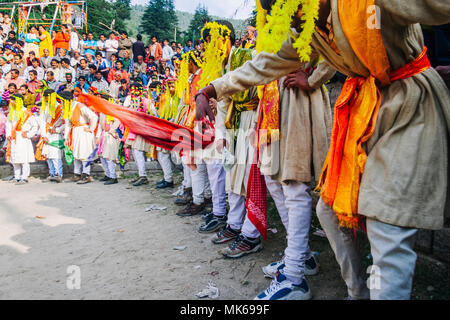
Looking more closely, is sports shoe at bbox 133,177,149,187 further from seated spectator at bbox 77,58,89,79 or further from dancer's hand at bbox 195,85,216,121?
seated spectator at bbox 77,58,89,79

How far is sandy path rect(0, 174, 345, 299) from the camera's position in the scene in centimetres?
237

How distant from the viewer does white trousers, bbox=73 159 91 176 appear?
7.61 metres

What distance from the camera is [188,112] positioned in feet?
15.3

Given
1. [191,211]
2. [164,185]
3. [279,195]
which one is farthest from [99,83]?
[279,195]

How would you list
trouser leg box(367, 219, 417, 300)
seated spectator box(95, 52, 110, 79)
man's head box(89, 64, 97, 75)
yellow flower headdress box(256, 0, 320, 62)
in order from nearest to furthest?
trouser leg box(367, 219, 417, 300) < yellow flower headdress box(256, 0, 320, 62) < man's head box(89, 64, 97, 75) < seated spectator box(95, 52, 110, 79)

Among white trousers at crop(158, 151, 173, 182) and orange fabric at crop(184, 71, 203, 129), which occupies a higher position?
orange fabric at crop(184, 71, 203, 129)

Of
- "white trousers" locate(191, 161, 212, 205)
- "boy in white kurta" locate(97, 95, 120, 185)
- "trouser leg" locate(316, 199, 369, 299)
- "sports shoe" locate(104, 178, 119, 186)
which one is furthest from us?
"boy in white kurta" locate(97, 95, 120, 185)

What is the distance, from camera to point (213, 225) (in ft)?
12.3

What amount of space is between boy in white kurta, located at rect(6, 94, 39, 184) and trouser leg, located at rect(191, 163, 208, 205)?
542cm

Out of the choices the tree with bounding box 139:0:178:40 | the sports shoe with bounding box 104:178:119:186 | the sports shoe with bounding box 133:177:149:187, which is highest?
the tree with bounding box 139:0:178:40

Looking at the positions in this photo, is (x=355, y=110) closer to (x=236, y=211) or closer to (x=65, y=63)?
(x=236, y=211)

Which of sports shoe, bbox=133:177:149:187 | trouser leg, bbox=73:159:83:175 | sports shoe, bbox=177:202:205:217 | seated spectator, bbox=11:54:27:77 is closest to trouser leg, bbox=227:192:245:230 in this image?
sports shoe, bbox=177:202:205:217

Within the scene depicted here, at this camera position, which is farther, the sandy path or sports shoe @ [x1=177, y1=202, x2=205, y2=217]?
sports shoe @ [x1=177, y1=202, x2=205, y2=217]
